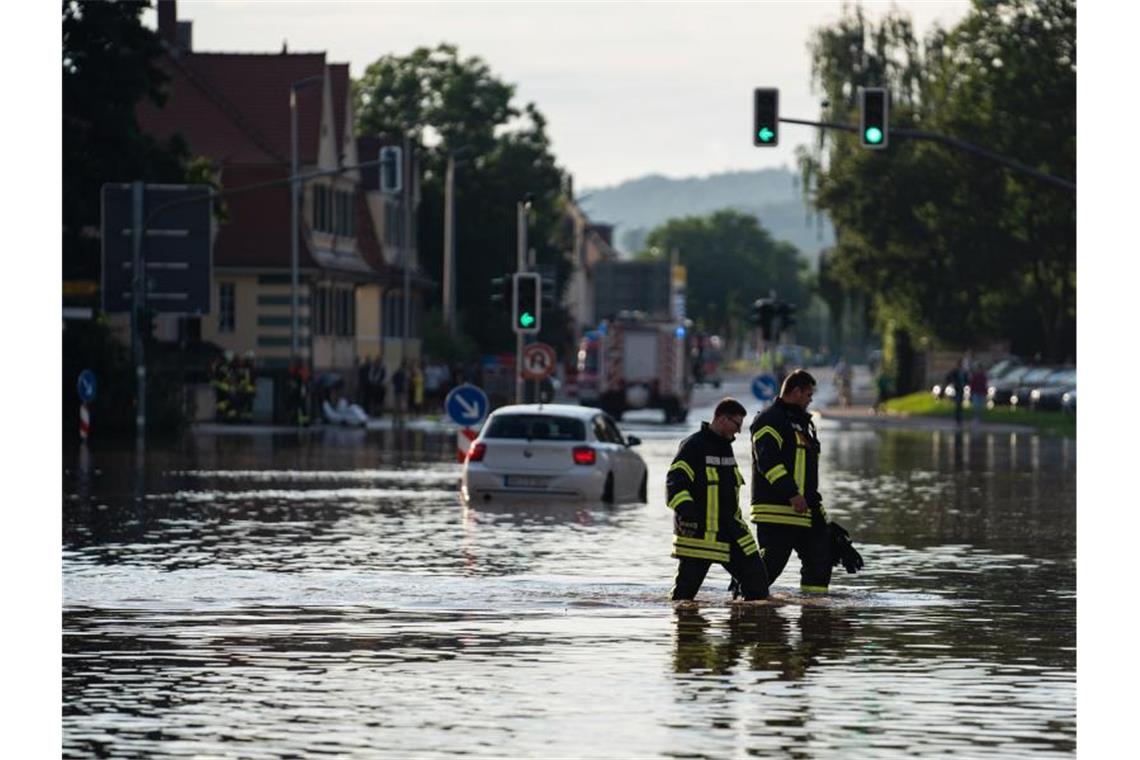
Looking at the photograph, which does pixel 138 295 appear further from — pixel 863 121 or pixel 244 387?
pixel 863 121

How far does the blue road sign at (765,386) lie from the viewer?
197ft

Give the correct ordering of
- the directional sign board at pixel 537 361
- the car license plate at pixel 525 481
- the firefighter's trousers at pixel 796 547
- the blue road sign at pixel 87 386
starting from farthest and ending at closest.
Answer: the blue road sign at pixel 87 386 < the directional sign board at pixel 537 361 < the car license plate at pixel 525 481 < the firefighter's trousers at pixel 796 547

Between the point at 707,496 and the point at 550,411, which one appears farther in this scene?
the point at 550,411

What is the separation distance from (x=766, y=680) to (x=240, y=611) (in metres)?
5.04

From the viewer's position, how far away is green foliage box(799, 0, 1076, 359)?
87.3 metres

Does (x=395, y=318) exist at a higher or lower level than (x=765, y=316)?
higher

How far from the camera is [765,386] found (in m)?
61.5

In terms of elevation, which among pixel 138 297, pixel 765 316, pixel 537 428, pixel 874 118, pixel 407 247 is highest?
pixel 407 247

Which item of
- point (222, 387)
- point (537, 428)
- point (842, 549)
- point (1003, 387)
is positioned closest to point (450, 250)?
point (1003, 387)

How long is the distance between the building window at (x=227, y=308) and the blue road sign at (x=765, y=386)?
24596 millimetres

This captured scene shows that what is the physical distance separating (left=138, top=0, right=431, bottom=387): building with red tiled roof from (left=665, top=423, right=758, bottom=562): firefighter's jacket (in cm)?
5946

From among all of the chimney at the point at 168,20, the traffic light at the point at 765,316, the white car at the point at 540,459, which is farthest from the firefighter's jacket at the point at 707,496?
the chimney at the point at 168,20

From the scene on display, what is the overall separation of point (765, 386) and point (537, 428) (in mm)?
28785

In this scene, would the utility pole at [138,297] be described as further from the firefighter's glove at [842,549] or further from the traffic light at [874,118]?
the firefighter's glove at [842,549]
